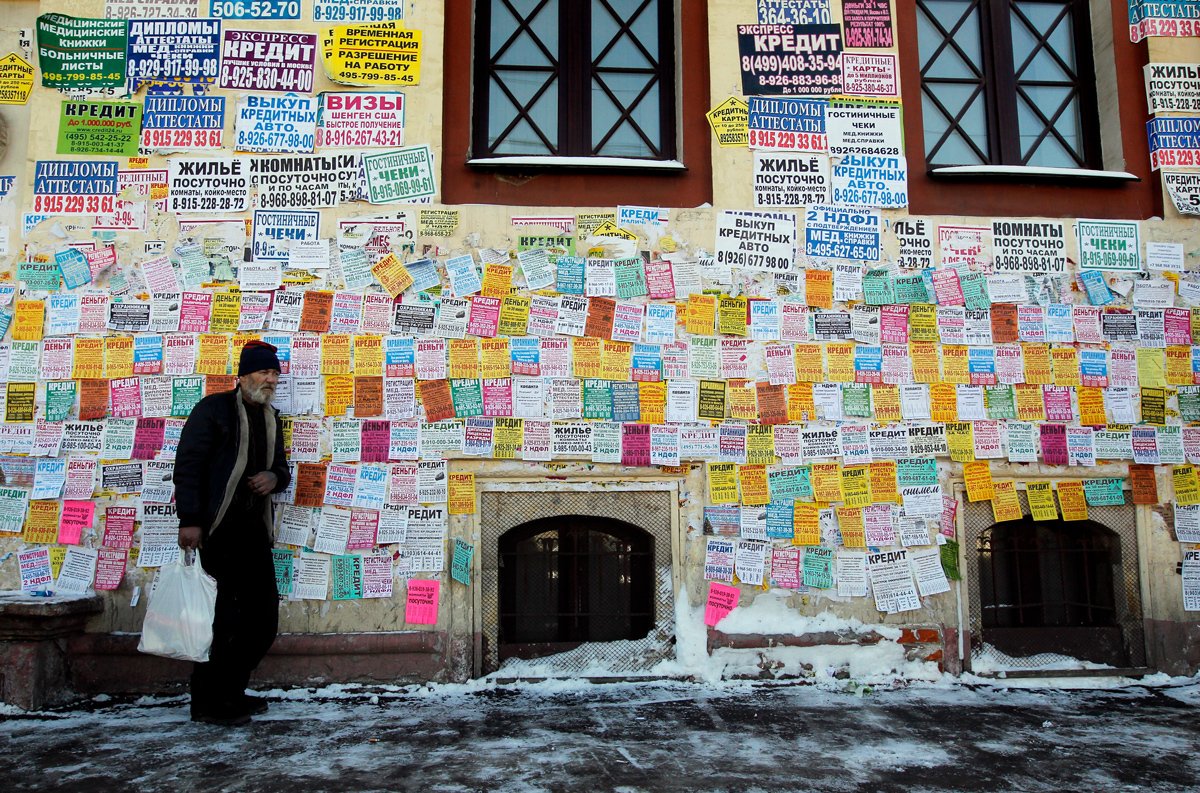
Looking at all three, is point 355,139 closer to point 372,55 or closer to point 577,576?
point 372,55

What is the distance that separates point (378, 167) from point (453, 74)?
0.77m

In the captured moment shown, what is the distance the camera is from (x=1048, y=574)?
5258mm

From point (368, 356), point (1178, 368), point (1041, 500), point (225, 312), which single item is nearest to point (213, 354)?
point (225, 312)

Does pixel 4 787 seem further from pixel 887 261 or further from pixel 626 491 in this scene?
pixel 887 261

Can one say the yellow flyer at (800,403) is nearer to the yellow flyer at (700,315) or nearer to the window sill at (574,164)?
the yellow flyer at (700,315)

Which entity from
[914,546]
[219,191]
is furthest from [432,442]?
[914,546]

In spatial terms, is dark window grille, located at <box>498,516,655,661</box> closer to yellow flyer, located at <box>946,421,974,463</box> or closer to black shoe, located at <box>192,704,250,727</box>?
black shoe, located at <box>192,704,250,727</box>

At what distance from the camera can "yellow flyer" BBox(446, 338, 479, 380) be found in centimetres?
496

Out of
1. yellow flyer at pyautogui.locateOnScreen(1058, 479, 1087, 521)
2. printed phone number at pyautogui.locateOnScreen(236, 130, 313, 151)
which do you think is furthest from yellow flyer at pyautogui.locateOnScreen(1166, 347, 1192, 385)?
printed phone number at pyautogui.locateOnScreen(236, 130, 313, 151)

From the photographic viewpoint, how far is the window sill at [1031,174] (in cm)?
531

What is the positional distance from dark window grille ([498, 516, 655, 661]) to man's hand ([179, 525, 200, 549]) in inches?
64.4

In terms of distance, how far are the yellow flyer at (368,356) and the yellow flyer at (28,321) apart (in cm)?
178

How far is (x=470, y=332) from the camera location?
5.00 m

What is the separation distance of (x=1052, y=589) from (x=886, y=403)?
1550mm
